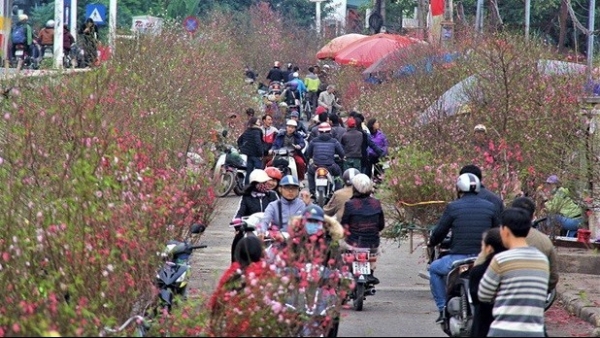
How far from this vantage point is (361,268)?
15.7m

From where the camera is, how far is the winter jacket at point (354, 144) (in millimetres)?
28000

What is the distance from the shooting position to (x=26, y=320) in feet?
30.2

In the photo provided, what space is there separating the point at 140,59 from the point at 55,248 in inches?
614

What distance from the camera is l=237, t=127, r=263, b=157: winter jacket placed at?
28.8m

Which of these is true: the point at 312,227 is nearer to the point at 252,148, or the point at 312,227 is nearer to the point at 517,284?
the point at 517,284

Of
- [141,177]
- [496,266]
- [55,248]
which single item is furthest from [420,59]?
[496,266]

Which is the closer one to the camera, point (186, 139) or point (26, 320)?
point (26, 320)

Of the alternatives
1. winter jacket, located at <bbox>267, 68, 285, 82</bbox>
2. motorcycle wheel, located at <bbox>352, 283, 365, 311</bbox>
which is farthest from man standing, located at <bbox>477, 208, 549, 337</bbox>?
winter jacket, located at <bbox>267, 68, 285, 82</bbox>

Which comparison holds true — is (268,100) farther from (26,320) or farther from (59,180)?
(26,320)

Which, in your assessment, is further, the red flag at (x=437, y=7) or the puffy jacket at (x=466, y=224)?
the red flag at (x=437, y=7)

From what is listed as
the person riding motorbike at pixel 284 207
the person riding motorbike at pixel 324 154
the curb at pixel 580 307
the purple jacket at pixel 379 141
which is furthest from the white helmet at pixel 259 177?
the purple jacket at pixel 379 141

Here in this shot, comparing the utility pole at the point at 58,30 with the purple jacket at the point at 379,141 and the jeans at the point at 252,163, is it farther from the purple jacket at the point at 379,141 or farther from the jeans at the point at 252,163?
the purple jacket at the point at 379,141

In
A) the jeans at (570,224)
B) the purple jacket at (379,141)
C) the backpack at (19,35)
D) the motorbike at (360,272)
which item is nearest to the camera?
the motorbike at (360,272)

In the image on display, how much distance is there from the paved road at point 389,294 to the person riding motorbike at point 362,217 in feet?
2.19
